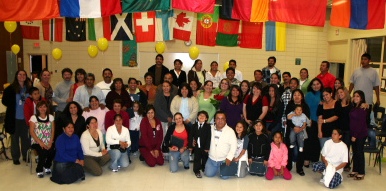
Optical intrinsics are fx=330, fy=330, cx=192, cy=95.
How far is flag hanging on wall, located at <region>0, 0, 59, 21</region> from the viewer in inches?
235

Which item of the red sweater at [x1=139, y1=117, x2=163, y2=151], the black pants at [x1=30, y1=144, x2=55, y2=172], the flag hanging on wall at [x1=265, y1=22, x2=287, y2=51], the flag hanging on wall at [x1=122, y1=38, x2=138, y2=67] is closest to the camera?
the black pants at [x1=30, y1=144, x2=55, y2=172]

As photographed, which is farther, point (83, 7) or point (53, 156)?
point (83, 7)

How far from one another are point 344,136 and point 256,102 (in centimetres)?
151

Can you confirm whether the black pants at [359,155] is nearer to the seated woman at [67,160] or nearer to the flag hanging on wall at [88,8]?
the seated woman at [67,160]

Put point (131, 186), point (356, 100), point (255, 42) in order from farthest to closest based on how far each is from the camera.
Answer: point (255, 42) → point (356, 100) → point (131, 186)

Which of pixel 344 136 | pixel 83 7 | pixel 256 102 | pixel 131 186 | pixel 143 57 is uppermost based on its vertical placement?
pixel 83 7

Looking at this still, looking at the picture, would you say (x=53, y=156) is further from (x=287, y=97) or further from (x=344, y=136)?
(x=344, y=136)

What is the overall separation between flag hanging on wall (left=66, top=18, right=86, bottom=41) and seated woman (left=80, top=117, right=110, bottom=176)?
13.6 ft

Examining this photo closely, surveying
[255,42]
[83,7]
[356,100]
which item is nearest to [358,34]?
[255,42]

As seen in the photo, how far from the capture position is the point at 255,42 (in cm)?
873

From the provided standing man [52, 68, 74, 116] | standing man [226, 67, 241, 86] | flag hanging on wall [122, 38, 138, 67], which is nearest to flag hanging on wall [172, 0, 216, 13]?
standing man [226, 67, 241, 86]

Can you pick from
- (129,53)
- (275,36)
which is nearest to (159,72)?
(275,36)

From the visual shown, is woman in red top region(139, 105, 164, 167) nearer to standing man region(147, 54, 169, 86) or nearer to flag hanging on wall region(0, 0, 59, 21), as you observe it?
standing man region(147, 54, 169, 86)

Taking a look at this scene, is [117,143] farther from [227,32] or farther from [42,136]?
[227,32]
